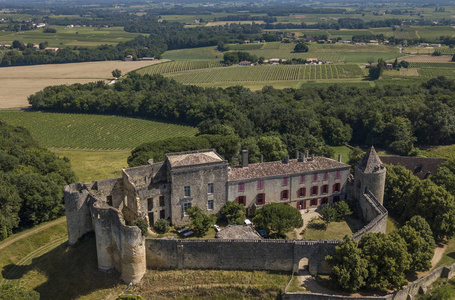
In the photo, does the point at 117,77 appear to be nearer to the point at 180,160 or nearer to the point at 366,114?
the point at 366,114

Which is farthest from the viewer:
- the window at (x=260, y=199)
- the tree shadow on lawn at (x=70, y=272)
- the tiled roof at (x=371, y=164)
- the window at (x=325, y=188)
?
the window at (x=325, y=188)

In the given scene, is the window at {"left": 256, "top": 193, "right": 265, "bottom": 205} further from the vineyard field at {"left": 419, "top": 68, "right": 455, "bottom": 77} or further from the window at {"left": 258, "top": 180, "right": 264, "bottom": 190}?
the vineyard field at {"left": 419, "top": 68, "right": 455, "bottom": 77}

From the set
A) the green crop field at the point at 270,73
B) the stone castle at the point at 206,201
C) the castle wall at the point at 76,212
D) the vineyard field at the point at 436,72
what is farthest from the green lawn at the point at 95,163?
the vineyard field at the point at 436,72

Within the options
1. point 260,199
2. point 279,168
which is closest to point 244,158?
point 279,168

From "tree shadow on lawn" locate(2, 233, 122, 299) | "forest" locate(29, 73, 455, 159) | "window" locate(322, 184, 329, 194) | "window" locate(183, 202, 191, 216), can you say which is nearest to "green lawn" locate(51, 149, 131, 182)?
"forest" locate(29, 73, 455, 159)

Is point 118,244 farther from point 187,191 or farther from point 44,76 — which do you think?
point 44,76

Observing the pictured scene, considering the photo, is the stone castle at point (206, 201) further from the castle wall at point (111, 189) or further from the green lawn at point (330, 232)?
the green lawn at point (330, 232)

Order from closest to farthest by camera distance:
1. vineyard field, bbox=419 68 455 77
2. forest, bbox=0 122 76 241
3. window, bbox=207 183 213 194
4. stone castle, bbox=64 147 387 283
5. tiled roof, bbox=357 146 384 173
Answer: stone castle, bbox=64 147 387 283 → window, bbox=207 183 213 194 → forest, bbox=0 122 76 241 → tiled roof, bbox=357 146 384 173 → vineyard field, bbox=419 68 455 77

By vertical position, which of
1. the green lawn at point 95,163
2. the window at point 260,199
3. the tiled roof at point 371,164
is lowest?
the green lawn at point 95,163
